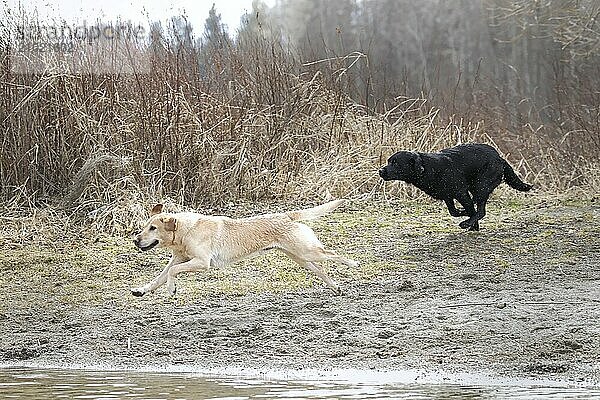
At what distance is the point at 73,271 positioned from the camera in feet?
29.3

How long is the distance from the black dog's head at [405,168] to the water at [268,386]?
3686 millimetres

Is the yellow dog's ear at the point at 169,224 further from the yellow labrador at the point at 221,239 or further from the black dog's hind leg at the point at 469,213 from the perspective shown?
the black dog's hind leg at the point at 469,213

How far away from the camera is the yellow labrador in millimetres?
7543

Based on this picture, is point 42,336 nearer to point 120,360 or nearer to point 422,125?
point 120,360

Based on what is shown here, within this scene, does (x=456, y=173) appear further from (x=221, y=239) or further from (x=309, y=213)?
(x=221, y=239)

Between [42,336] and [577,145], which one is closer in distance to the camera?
[42,336]

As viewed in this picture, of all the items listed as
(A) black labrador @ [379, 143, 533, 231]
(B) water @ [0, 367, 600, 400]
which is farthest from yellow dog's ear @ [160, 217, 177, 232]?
(A) black labrador @ [379, 143, 533, 231]

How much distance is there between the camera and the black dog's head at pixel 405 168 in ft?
30.7

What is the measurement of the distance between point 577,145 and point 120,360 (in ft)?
28.9

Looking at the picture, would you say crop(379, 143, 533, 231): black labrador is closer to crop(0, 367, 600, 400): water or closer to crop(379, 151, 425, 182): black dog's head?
crop(379, 151, 425, 182): black dog's head

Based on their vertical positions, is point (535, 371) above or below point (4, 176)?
below

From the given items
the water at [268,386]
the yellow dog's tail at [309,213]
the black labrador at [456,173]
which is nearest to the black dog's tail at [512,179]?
the black labrador at [456,173]

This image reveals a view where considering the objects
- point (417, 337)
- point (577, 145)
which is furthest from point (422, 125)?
point (417, 337)

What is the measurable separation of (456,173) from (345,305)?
8.48 ft
